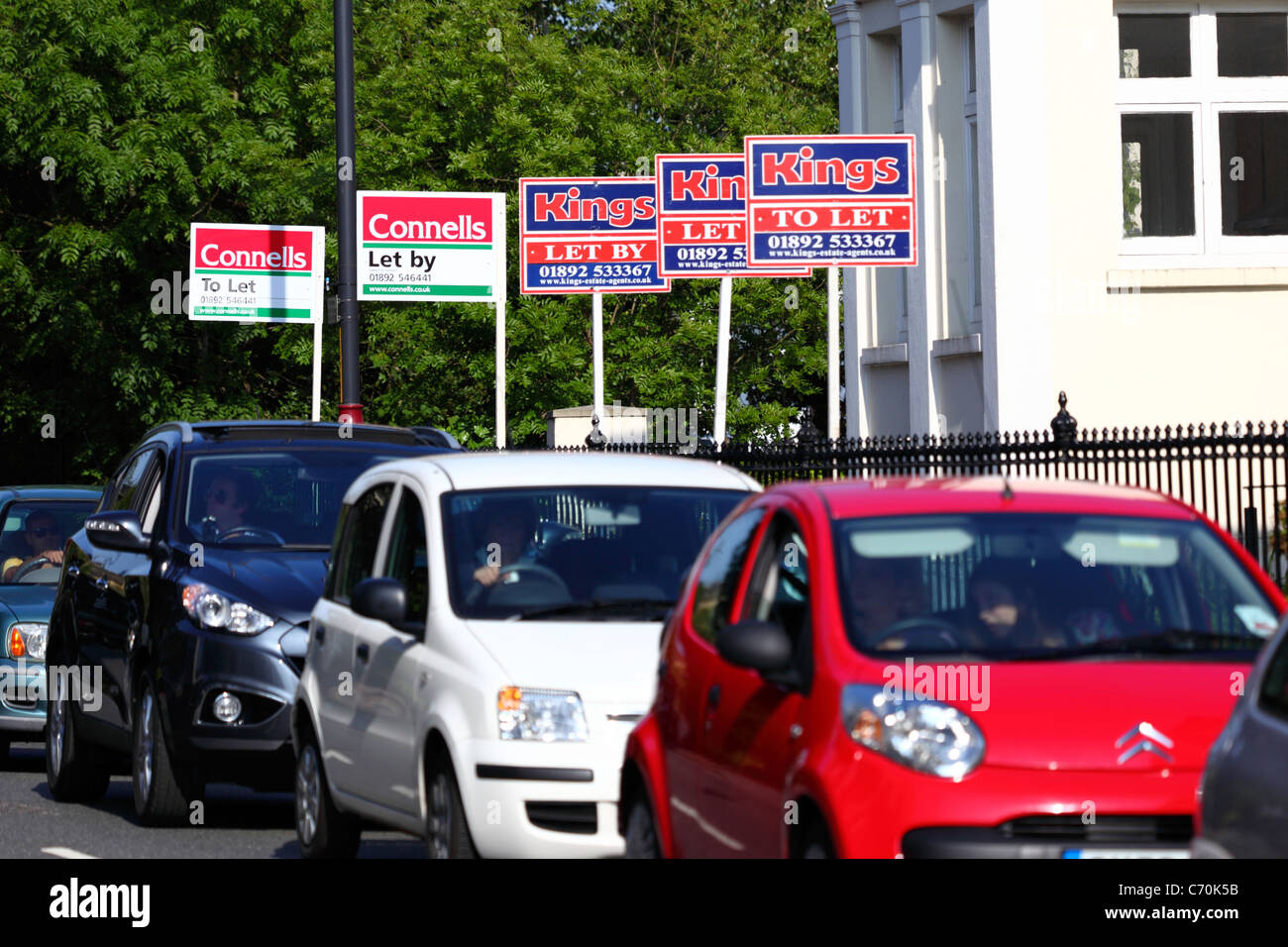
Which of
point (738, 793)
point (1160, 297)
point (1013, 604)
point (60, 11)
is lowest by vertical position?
point (738, 793)

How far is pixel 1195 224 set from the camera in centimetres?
2184

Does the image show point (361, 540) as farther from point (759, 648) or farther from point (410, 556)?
point (759, 648)

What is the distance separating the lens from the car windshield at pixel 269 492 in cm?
1211

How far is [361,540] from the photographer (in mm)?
9844

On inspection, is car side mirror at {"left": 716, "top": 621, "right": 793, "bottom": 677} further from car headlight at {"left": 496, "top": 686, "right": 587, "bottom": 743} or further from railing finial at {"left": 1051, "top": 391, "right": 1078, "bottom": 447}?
railing finial at {"left": 1051, "top": 391, "right": 1078, "bottom": 447}

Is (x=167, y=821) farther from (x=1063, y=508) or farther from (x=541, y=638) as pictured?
(x=1063, y=508)

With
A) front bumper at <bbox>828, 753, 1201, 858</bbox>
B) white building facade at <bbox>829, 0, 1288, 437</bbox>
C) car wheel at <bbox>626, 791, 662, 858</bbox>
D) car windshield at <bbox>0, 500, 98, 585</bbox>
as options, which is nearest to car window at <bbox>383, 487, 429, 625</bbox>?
car wheel at <bbox>626, 791, 662, 858</bbox>

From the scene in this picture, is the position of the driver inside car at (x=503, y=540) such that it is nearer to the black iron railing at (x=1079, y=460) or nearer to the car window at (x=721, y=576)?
the car window at (x=721, y=576)

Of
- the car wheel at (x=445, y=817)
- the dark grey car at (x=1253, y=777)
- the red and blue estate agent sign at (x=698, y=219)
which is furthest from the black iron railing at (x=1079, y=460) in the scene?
the dark grey car at (x=1253, y=777)

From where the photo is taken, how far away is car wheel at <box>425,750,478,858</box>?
26.2ft

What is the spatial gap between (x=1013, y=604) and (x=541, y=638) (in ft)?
7.37

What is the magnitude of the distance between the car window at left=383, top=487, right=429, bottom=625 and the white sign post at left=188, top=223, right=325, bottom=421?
17.5 meters

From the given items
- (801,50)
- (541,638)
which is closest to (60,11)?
(801,50)
